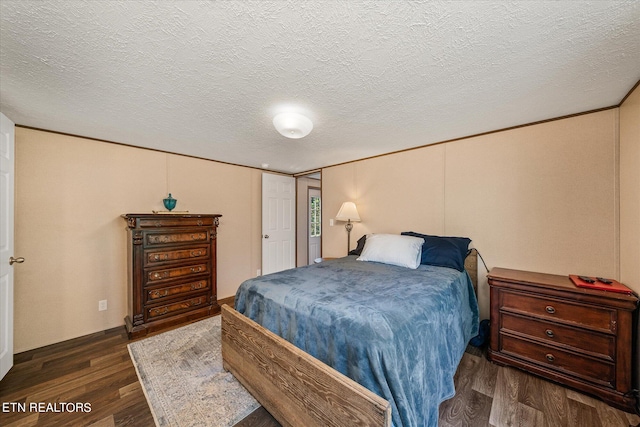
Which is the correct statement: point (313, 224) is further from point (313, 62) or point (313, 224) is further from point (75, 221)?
point (313, 62)

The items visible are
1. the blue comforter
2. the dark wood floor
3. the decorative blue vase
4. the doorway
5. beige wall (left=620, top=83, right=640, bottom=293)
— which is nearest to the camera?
the blue comforter

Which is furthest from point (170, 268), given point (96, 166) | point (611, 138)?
point (611, 138)

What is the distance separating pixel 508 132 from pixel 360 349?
2.63 metres

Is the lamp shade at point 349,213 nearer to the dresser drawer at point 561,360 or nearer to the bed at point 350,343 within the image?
the bed at point 350,343

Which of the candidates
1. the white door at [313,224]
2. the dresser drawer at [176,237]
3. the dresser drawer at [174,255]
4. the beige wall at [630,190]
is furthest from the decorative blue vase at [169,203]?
the beige wall at [630,190]

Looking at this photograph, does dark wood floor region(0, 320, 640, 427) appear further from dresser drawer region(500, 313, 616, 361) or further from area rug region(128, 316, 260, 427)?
dresser drawer region(500, 313, 616, 361)

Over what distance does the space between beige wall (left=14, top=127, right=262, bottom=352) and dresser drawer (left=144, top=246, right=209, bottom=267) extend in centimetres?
57

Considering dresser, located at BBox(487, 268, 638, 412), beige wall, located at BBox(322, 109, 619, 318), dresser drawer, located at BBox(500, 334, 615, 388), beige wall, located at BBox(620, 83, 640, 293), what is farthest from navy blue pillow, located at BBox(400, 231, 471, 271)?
beige wall, located at BBox(620, 83, 640, 293)

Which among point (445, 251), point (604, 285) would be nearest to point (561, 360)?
point (604, 285)

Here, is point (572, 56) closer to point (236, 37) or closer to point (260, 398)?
point (236, 37)

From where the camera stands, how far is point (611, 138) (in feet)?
6.30

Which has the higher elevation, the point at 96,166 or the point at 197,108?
the point at 197,108

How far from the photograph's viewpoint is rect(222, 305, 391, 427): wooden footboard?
39.1 inches

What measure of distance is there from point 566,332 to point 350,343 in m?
1.82
